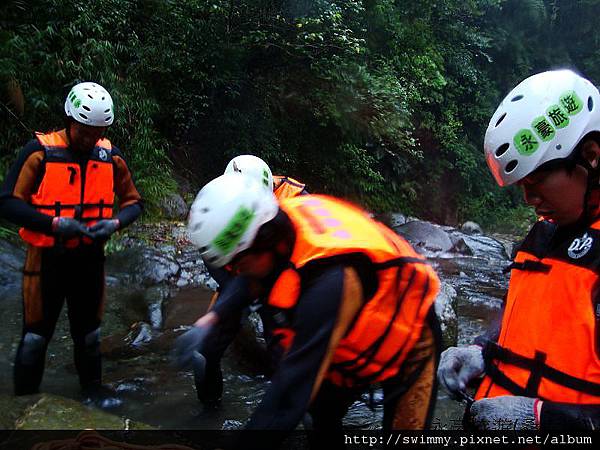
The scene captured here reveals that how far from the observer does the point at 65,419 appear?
297 cm

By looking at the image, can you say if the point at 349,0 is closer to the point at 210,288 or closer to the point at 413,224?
the point at 413,224

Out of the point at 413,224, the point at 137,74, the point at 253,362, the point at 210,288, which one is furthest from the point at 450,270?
the point at 137,74

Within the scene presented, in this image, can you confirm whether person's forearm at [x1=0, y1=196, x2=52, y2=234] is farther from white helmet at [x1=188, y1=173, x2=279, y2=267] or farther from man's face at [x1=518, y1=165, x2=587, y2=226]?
man's face at [x1=518, y1=165, x2=587, y2=226]

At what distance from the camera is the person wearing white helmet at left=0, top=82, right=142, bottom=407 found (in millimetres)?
3338

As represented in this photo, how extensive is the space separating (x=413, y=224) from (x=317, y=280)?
1062cm

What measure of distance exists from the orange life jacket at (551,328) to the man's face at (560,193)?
8 cm

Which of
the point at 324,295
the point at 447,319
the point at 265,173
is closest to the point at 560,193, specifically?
the point at 324,295

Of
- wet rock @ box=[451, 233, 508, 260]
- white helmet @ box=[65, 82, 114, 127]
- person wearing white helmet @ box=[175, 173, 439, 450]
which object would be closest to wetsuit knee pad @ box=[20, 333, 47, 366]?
white helmet @ box=[65, 82, 114, 127]

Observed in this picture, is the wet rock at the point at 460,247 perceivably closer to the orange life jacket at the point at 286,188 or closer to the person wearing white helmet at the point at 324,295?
the orange life jacket at the point at 286,188

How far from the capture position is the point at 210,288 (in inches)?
282

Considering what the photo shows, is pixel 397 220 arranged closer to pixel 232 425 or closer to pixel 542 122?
Result: pixel 232 425

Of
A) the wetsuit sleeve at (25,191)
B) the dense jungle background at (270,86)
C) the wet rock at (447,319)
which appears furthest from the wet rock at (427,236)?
the wetsuit sleeve at (25,191)

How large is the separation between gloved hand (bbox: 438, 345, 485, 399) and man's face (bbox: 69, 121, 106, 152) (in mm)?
2652

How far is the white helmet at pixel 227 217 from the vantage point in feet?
5.74
